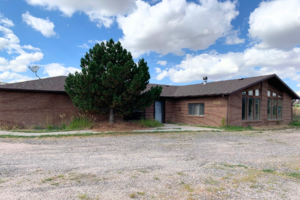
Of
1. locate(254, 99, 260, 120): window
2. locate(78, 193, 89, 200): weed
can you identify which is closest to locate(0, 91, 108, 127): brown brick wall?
locate(78, 193, 89, 200): weed

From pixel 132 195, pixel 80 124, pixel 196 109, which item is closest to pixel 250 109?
pixel 196 109

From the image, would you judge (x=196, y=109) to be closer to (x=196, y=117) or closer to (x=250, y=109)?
(x=196, y=117)

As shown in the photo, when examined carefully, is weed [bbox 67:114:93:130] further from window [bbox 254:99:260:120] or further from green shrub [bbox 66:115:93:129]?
window [bbox 254:99:260:120]

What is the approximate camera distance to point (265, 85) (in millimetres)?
17812

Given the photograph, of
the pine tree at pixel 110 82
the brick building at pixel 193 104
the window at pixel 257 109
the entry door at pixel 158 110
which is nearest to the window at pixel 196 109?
the brick building at pixel 193 104

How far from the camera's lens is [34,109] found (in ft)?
45.1

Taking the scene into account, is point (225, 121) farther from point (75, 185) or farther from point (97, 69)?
point (75, 185)

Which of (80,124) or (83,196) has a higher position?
(80,124)

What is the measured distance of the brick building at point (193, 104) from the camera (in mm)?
13422

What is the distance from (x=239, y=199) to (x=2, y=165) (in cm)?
528

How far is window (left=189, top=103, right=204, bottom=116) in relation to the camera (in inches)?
680

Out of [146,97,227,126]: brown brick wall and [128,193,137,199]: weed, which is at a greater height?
[146,97,227,126]: brown brick wall

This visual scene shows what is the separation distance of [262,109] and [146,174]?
15897 mm

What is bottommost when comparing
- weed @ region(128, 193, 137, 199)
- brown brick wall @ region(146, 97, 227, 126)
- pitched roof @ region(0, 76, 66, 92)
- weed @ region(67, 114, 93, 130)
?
weed @ region(128, 193, 137, 199)
